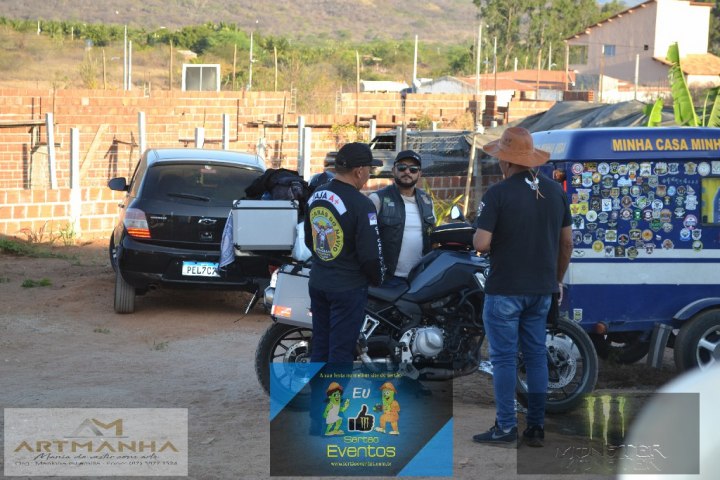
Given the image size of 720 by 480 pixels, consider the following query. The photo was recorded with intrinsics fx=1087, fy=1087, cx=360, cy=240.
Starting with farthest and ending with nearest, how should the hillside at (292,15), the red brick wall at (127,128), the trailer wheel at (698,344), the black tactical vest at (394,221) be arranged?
the hillside at (292,15)
the red brick wall at (127,128)
the trailer wheel at (698,344)
the black tactical vest at (394,221)

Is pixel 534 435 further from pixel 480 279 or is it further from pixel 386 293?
pixel 386 293

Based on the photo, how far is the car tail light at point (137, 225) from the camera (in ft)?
33.6

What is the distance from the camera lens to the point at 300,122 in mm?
20688

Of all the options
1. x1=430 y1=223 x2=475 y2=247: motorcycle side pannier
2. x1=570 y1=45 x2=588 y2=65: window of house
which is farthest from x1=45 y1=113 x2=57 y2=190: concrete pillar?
x1=570 y1=45 x2=588 y2=65: window of house

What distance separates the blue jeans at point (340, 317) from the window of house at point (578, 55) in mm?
69242

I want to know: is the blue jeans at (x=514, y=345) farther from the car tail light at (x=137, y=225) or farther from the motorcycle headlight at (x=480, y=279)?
the car tail light at (x=137, y=225)

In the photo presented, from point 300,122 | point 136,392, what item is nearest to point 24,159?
point 300,122

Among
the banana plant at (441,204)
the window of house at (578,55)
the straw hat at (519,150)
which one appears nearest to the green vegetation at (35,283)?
the banana plant at (441,204)

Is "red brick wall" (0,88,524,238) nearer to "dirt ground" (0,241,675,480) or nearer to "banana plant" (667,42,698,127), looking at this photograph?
"banana plant" (667,42,698,127)

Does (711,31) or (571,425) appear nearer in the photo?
(571,425)

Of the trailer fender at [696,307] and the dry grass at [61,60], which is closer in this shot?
the trailer fender at [696,307]

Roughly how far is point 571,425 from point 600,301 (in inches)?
50.9

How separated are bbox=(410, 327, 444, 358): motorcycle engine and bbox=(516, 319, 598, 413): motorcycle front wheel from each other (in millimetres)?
529

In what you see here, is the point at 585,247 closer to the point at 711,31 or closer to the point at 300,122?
the point at 300,122
